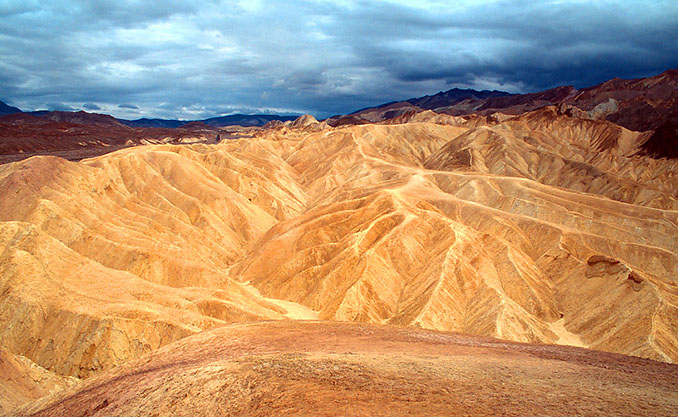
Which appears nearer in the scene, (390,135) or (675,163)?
(675,163)

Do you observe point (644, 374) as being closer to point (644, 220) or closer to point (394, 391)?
point (394, 391)

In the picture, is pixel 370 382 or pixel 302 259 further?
pixel 302 259

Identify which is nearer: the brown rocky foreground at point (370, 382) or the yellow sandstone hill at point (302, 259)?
the brown rocky foreground at point (370, 382)

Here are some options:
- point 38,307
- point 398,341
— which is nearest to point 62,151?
point 38,307

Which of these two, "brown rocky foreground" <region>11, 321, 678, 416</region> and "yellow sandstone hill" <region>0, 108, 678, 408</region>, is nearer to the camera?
"brown rocky foreground" <region>11, 321, 678, 416</region>
